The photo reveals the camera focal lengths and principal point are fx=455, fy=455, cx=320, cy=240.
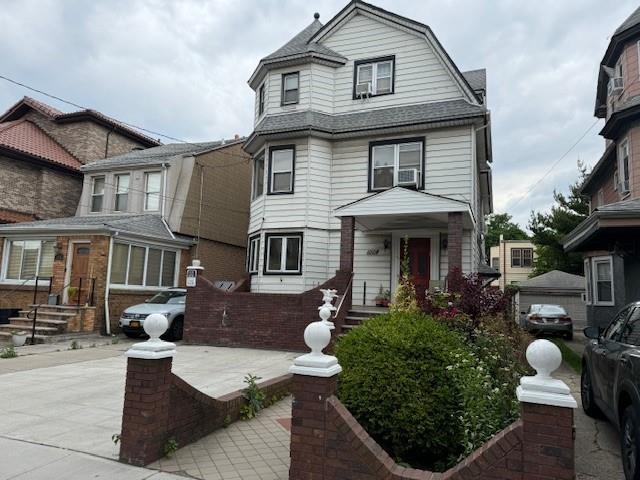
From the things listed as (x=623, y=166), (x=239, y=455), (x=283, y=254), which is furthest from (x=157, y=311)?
(x=623, y=166)

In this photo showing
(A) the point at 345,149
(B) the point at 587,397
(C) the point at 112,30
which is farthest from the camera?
(A) the point at 345,149

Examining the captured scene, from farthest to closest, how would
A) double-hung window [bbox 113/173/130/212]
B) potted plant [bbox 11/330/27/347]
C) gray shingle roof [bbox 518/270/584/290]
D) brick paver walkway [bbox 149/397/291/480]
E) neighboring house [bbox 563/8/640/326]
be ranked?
gray shingle roof [bbox 518/270/584/290], double-hung window [bbox 113/173/130/212], potted plant [bbox 11/330/27/347], neighboring house [bbox 563/8/640/326], brick paver walkway [bbox 149/397/291/480]

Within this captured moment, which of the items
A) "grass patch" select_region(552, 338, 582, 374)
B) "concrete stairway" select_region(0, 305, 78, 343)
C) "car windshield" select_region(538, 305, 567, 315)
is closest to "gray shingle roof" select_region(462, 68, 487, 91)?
"grass patch" select_region(552, 338, 582, 374)

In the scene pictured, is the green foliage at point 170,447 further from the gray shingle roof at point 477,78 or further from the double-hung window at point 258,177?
the gray shingle roof at point 477,78

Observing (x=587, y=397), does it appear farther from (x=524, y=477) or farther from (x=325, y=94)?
(x=325, y=94)

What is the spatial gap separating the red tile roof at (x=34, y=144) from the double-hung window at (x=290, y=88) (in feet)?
40.0

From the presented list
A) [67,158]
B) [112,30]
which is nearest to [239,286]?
[112,30]

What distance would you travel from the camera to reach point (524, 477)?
9.66 feet

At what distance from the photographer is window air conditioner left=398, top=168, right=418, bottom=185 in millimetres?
13801

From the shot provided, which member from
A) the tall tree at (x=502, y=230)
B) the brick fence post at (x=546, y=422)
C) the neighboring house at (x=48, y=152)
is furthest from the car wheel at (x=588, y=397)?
the tall tree at (x=502, y=230)

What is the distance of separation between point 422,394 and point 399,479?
2.68 feet

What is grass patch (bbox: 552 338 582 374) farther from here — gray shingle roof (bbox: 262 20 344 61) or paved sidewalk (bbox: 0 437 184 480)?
gray shingle roof (bbox: 262 20 344 61)

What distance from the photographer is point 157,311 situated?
1392 centimetres

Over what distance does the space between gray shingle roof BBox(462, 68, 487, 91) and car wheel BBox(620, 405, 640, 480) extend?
14441mm
